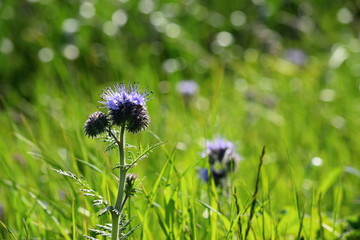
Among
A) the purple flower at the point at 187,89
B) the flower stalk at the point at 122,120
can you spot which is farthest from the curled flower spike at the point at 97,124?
the purple flower at the point at 187,89

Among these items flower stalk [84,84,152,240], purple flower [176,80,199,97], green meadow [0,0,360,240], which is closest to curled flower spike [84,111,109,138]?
flower stalk [84,84,152,240]

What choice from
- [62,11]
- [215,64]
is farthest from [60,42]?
[215,64]

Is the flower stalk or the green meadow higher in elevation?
the green meadow

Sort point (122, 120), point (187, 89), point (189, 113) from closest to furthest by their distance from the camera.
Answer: point (122, 120), point (189, 113), point (187, 89)

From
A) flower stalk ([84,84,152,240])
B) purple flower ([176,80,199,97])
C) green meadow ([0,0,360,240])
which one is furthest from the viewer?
purple flower ([176,80,199,97])

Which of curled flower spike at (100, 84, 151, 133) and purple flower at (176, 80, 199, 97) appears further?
purple flower at (176, 80, 199, 97)

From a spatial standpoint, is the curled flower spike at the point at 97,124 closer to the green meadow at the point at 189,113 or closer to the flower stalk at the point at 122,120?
the flower stalk at the point at 122,120

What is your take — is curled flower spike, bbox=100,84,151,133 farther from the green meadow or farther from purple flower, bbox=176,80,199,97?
purple flower, bbox=176,80,199,97

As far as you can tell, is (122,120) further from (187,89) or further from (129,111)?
(187,89)

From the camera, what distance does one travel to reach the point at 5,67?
4.84m

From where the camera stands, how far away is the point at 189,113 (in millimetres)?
3164

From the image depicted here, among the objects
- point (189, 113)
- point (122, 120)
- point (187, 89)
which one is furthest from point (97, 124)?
point (187, 89)

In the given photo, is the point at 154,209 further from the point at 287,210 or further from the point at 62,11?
the point at 62,11

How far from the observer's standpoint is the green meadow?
189 centimetres
